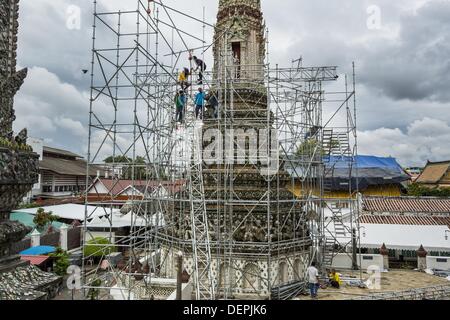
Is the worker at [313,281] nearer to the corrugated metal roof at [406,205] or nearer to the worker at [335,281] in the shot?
the worker at [335,281]

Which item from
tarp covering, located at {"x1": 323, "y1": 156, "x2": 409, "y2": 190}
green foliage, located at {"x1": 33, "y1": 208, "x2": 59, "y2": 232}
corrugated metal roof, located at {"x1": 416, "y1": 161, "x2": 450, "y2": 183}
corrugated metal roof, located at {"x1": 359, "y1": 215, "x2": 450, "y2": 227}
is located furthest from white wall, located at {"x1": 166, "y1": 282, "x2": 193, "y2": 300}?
corrugated metal roof, located at {"x1": 416, "y1": 161, "x2": 450, "y2": 183}

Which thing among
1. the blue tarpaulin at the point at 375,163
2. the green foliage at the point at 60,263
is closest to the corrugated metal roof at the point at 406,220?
the green foliage at the point at 60,263

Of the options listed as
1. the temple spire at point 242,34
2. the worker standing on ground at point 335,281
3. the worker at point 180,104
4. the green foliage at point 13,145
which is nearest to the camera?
the green foliage at point 13,145

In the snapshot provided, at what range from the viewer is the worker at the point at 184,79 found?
1472 centimetres

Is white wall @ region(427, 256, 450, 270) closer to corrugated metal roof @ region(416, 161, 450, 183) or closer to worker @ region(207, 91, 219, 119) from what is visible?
worker @ region(207, 91, 219, 119)

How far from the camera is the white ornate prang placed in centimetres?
262

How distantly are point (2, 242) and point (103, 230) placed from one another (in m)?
24.0

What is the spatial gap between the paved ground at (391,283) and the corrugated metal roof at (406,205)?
6.04 metres

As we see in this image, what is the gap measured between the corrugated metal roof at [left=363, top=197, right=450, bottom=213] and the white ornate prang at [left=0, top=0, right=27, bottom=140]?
80.5ft

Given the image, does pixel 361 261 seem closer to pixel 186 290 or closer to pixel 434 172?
pixel 186 290

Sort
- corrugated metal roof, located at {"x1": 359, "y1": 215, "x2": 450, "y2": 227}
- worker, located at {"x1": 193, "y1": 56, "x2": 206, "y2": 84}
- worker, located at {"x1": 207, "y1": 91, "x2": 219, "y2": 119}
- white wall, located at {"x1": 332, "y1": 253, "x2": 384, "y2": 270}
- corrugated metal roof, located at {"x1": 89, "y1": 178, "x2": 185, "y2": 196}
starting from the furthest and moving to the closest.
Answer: corrugated metal roof, located at {"x1": 359, "y1": 215, "x2": 450, "y2": 227} < white wall, located at {"x1": 332, "y1": 253, "x2": 384, "y2": 270} < worker, located at {"x1": 207, "y1": 91, "x2": 219, "y2": 119} < worker, located at {"x1": 193, "y1": 56, "x2": 206, "y2": 84} < corrugated metal roof, located at {"x1": 89, "y1": 178, "x2": 185, "y2": 196}

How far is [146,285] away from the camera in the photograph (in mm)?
12180
